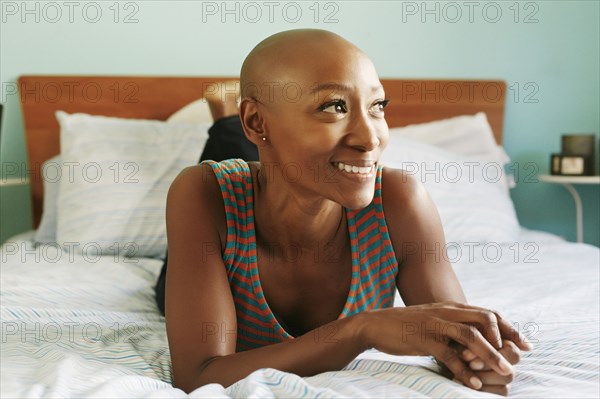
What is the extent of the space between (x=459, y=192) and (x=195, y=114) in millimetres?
958

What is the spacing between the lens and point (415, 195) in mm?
1156

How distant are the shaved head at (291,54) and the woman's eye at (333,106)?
5 cm

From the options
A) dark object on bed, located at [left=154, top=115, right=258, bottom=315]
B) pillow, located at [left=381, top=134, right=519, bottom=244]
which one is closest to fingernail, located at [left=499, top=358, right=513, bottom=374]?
dark object on bed, located at [left=154, top=115, right=258, bottom=315]

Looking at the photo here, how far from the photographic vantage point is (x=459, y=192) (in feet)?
7.33

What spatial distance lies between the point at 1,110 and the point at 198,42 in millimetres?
750

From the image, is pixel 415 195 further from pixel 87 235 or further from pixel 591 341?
pixel 87 235

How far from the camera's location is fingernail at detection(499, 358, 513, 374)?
805 mm

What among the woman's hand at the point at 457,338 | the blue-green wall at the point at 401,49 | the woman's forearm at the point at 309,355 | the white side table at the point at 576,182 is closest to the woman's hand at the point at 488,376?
the woman's hand at the point at 457,338

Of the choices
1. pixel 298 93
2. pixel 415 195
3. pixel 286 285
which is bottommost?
pixel 286 285

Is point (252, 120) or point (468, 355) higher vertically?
point (252, 120)

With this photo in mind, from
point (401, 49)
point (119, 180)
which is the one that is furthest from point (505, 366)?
point (401, 49)

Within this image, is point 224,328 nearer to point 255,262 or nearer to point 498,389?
point 255,262

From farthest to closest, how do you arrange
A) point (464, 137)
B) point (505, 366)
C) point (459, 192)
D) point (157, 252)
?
point (464, 137), point (459, 192), point (157, 252), point (505, 366)

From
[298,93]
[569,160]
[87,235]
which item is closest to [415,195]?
[298,93]
